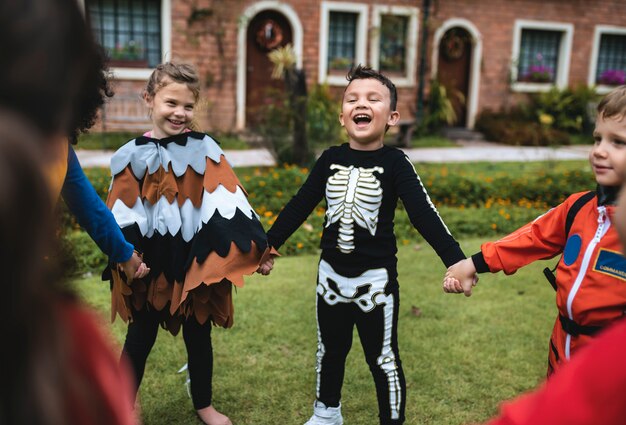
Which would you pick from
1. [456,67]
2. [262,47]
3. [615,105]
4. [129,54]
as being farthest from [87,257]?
[456,67]

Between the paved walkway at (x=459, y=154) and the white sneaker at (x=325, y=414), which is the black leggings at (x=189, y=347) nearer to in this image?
the white sneaker at (x=325, y=414)

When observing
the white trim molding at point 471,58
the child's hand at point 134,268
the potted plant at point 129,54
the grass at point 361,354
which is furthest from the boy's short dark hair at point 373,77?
the white trim molding at point 471,58

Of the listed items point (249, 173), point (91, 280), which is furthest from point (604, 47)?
point (91, 280)

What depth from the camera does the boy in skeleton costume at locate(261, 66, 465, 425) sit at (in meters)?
2.77

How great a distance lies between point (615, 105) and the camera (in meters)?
2.21

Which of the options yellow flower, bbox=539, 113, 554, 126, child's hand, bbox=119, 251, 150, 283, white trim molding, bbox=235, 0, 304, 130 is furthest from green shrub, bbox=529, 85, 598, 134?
child's hand, bbox=119, 251, 150, 283

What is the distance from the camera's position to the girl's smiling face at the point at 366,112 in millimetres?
2834

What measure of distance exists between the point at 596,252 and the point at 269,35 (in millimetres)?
13545

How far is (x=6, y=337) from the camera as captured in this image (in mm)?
774

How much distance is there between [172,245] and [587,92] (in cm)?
1688

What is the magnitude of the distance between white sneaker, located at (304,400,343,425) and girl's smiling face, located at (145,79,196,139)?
59.9 inches

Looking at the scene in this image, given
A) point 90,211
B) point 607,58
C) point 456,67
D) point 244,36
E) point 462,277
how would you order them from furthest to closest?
point 607,58 → point 456,67 → point 244,36 → point 462,277 → point 90,211

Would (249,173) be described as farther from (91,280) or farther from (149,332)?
(149,332)

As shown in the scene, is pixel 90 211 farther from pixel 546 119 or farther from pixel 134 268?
pixel 546 119
